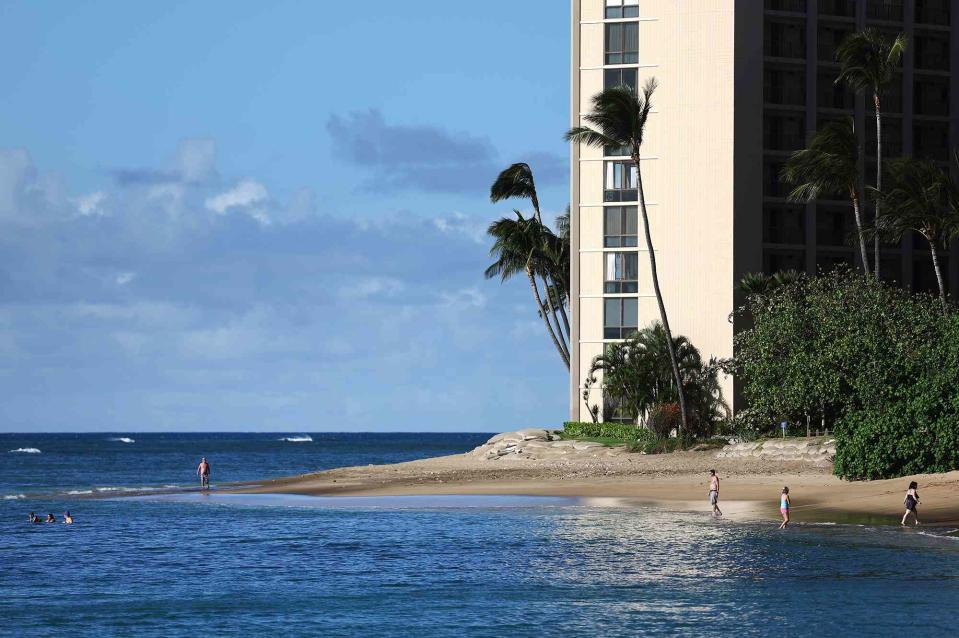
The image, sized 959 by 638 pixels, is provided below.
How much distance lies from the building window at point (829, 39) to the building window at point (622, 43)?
41.9ft

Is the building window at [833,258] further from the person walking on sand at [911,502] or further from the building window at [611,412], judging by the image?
the person walking on sand at [911,502]

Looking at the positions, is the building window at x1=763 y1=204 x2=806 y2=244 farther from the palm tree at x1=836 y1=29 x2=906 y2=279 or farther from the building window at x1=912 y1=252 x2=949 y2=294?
the palm tree at x1=836 y1=29 x2=906 y2=279

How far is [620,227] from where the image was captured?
8669cm

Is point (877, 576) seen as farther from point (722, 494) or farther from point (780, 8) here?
point (780, 8)

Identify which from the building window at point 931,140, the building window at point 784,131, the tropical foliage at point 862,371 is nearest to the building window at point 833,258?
the building window at point 784,131

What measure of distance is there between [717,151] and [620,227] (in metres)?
8.10

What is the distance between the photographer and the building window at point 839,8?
89.2 m

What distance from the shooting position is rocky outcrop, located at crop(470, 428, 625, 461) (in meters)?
73.9

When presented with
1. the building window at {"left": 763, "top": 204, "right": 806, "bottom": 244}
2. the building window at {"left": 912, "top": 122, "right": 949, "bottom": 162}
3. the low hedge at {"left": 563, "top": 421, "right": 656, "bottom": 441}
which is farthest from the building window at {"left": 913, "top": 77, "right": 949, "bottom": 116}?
the low hedge at {"left": 563, "top": 421, "right": 656, "bottom": 441}

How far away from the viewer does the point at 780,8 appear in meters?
87.6

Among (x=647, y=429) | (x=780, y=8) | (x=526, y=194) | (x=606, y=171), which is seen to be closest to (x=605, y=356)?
(x=647, y=429)

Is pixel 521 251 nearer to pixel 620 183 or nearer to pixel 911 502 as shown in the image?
pixel 620 183

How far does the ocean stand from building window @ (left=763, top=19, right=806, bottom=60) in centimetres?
4267

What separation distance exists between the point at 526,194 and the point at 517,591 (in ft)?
205
